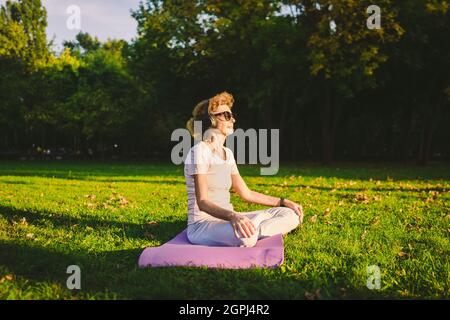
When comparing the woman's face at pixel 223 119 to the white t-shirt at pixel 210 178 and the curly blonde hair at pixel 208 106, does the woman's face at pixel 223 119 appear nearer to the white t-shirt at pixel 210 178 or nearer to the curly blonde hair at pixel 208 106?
the curly blonde hair at pixel 208 106

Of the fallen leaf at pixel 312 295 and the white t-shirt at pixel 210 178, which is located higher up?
the white t-shirt at pixel 210 178

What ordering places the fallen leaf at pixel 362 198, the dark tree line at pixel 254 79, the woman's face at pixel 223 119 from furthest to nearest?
1. the dark tree line at pixel 254 79
2. the fallen leaf at pixel 362 198
3. the woman's face at pixel 223 119

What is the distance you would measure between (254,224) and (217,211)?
24.5 inches

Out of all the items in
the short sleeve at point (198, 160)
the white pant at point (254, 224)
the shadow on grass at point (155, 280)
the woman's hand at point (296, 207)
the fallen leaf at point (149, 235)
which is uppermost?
the short sleeve at point (198, 160)

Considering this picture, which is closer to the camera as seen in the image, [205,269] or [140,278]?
[140,278]

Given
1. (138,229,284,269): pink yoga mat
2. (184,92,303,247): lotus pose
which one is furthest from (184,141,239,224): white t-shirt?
(138,229,284,269): pink yoga mat

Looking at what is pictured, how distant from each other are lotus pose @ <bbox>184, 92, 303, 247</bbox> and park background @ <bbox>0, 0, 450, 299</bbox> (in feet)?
1.52

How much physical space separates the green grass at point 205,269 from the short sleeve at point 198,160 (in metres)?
1.12

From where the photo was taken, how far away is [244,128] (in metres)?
37.9

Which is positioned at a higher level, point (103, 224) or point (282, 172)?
point (103, 224)

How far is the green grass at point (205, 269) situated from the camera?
381 centimetres
